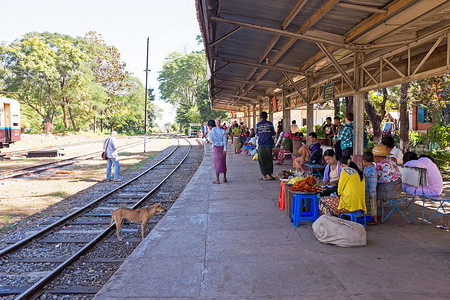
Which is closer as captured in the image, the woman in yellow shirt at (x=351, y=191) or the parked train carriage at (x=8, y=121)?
the woman in yellow shirt at (x=351, y=191)

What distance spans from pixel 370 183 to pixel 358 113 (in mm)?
3513

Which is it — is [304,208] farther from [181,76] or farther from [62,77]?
[181,76]

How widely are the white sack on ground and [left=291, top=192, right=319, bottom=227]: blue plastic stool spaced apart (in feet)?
2.74

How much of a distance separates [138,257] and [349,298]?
98.1 inches

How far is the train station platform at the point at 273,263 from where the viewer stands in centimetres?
359

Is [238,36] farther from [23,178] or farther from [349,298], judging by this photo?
[23,178]

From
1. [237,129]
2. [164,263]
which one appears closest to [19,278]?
[164,263]

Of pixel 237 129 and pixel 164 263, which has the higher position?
pixel 237 129

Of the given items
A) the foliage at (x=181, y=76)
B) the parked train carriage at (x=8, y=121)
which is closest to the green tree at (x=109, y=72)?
the foliage at (x=181, y=76)

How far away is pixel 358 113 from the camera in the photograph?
8.78 m

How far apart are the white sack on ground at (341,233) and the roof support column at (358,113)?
427 centimetres

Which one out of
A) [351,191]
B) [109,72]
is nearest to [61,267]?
[351,191]

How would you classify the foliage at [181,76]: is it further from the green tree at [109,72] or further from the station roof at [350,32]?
the station roof at [350,32]

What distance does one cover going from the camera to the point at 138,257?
461 cm
